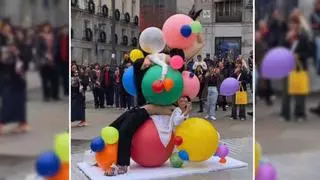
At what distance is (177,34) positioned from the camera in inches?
103

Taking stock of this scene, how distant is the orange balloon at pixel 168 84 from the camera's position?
2482 mm

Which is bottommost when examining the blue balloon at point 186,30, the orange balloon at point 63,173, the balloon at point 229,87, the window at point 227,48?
the orange balloon at point 63,173

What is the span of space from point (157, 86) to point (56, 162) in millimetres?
900

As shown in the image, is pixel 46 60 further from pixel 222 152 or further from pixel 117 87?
pixel 117 87

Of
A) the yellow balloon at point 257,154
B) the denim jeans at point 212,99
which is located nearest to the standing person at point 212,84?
the denim jeans at point 212,99

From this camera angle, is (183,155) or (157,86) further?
(183,155)

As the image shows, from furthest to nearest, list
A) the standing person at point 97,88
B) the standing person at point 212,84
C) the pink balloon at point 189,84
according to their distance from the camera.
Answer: the standing person at point 97,88
the standing person at point 212,84
the pink balloon at point 189,84

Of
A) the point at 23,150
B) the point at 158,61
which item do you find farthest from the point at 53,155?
the point at 158,61

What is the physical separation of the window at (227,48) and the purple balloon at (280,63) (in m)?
1.40

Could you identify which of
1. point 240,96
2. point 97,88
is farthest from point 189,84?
point 97,88

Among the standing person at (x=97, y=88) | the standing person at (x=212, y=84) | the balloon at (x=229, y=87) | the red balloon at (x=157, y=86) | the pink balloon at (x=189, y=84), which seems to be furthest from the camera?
the standing person at (x=97, y=88)

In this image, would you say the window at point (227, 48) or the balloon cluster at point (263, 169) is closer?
the balloon cluster at point (263, 169)

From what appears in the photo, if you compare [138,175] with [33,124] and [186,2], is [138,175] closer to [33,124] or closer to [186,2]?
[33,124]

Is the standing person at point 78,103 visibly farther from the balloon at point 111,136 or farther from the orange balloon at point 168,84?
the orange balloon at point 168,84
